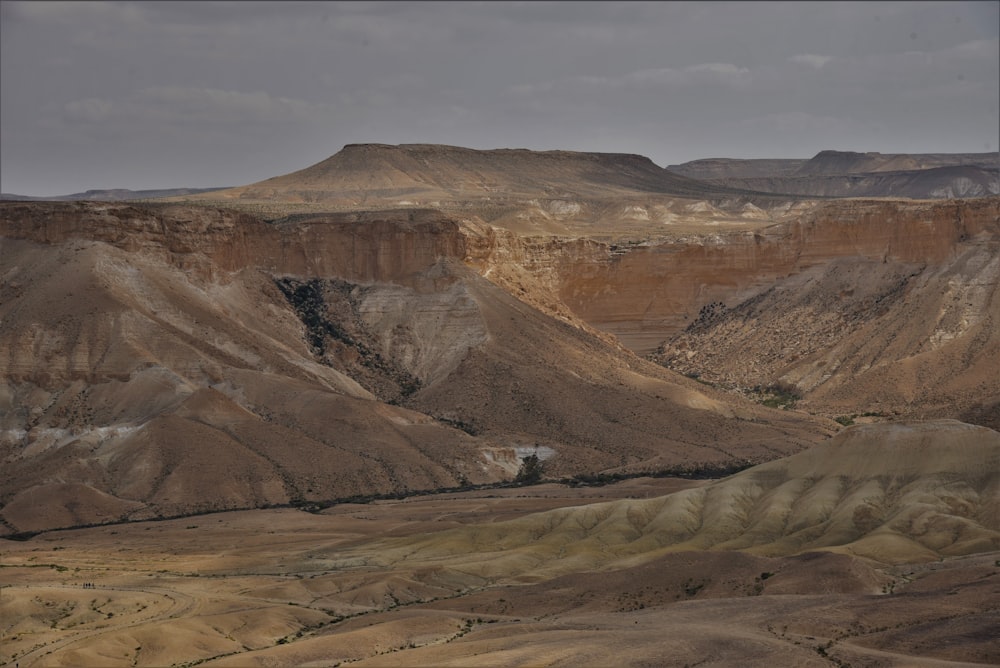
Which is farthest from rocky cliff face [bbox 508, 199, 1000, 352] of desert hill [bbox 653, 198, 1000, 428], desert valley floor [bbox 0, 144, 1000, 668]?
desert hill [bbox 653, 198, 1000, 428]

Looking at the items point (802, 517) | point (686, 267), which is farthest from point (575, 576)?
point (686, 267)

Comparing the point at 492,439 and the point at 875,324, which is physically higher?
the point at 875,324

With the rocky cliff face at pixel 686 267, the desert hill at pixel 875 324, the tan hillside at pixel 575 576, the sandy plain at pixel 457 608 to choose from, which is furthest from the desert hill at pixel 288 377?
the rocky cliff face at pixel 686 267

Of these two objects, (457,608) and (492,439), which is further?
(492,439)

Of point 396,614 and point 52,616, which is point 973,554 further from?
point 52,616

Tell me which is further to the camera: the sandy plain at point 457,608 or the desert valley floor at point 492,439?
the desert valley floor at point 492,439

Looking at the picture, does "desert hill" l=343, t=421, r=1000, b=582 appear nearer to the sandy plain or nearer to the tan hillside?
the tan hillside

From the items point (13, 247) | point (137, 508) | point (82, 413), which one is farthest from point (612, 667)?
point (13, 247)

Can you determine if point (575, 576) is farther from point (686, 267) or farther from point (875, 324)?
point (686, 267)

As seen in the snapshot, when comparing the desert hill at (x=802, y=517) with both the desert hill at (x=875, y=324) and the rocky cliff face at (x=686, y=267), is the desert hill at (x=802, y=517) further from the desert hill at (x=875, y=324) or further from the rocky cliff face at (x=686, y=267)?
the rocky cliff face at (x=686, y=267)
